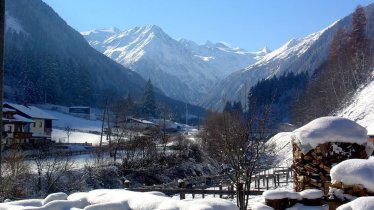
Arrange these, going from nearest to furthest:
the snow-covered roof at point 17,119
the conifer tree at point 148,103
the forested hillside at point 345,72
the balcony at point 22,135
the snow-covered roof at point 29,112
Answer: the balcony at point 22,135, the snow-covered roof at point 17,119, the snow-covered roof at point 29,112, the forested hillside at point 345,72, the conifer tree at point 148,103

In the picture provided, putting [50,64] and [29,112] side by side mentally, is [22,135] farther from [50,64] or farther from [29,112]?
[50,64]

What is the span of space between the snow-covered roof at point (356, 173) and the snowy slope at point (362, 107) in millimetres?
43122

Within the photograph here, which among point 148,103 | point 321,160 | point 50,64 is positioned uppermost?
point 50,64

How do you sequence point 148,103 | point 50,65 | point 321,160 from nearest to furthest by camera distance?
1. point 321,160
2. point 148,103
3. point 50,65

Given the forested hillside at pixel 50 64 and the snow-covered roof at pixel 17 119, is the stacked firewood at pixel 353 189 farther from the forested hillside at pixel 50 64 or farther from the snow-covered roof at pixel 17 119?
the forested hillside at pixel 50 64

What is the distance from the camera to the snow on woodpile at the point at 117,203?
5.56 meters

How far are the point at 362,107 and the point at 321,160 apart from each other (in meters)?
47.0

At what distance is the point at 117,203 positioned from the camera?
6.27m

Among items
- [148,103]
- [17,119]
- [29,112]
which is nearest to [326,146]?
[17,119]

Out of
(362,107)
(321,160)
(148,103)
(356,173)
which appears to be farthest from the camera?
(148,103)

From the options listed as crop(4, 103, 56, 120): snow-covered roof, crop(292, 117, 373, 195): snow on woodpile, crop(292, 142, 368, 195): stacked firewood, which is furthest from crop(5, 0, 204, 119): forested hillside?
crop(292, 117, 373, 195): snow on woodpile

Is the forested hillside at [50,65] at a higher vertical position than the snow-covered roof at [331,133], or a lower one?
higher

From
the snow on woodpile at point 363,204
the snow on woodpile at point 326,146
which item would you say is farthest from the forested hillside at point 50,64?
the snow on woodpile at point 363,204

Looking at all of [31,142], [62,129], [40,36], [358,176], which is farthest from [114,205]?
[40,36]
